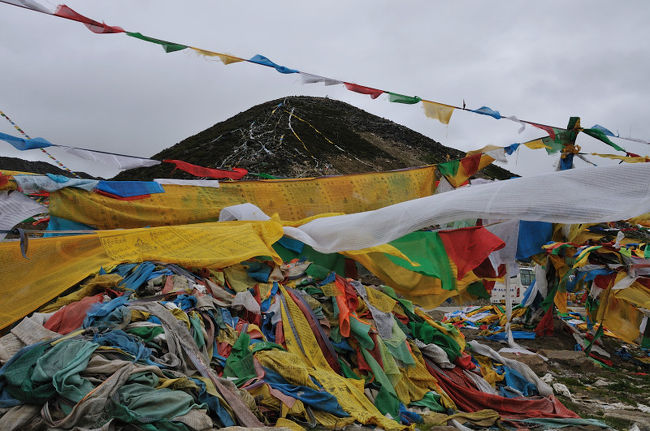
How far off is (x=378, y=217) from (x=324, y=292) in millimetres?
1146

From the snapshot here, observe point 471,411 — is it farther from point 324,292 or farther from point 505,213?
point 505,213

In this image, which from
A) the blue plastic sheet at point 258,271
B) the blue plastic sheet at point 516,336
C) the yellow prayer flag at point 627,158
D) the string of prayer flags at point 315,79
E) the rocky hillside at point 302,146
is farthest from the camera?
the rocky hillside at point 302,146

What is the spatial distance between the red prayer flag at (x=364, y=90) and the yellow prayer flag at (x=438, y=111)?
674 millimetres

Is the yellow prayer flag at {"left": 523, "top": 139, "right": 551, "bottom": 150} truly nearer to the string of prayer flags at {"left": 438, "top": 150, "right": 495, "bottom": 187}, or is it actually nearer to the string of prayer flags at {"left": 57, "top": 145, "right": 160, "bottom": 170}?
the string of prayer flags at {"left": 438, "top": 150, "right": 495, "bottom": 187}

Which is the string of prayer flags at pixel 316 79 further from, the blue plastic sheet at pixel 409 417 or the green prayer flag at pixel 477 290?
the blue plastic sheet at pixel 409 417

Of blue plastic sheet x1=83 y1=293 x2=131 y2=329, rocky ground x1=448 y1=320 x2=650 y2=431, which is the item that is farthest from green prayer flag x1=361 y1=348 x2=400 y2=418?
blue plastic sheet x1=83 y1=293 x2=131 y2=329

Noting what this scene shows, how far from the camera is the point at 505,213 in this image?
12.6 ft

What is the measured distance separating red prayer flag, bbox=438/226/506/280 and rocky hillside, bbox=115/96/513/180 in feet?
35.3

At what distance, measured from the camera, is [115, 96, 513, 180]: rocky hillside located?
17.4m

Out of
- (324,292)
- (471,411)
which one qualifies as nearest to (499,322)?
(471,411)

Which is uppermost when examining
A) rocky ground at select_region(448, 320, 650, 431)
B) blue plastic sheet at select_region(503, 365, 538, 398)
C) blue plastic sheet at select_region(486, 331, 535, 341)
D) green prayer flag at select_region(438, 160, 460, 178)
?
green prayer flag at select_region(438, 160, 460, 178)

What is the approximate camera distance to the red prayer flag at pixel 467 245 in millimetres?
5367

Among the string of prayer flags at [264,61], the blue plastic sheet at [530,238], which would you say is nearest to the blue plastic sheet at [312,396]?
the string of prayer flags at [264,61]

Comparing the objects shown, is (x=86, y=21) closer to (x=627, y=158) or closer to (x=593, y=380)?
(x=627, y=158)
